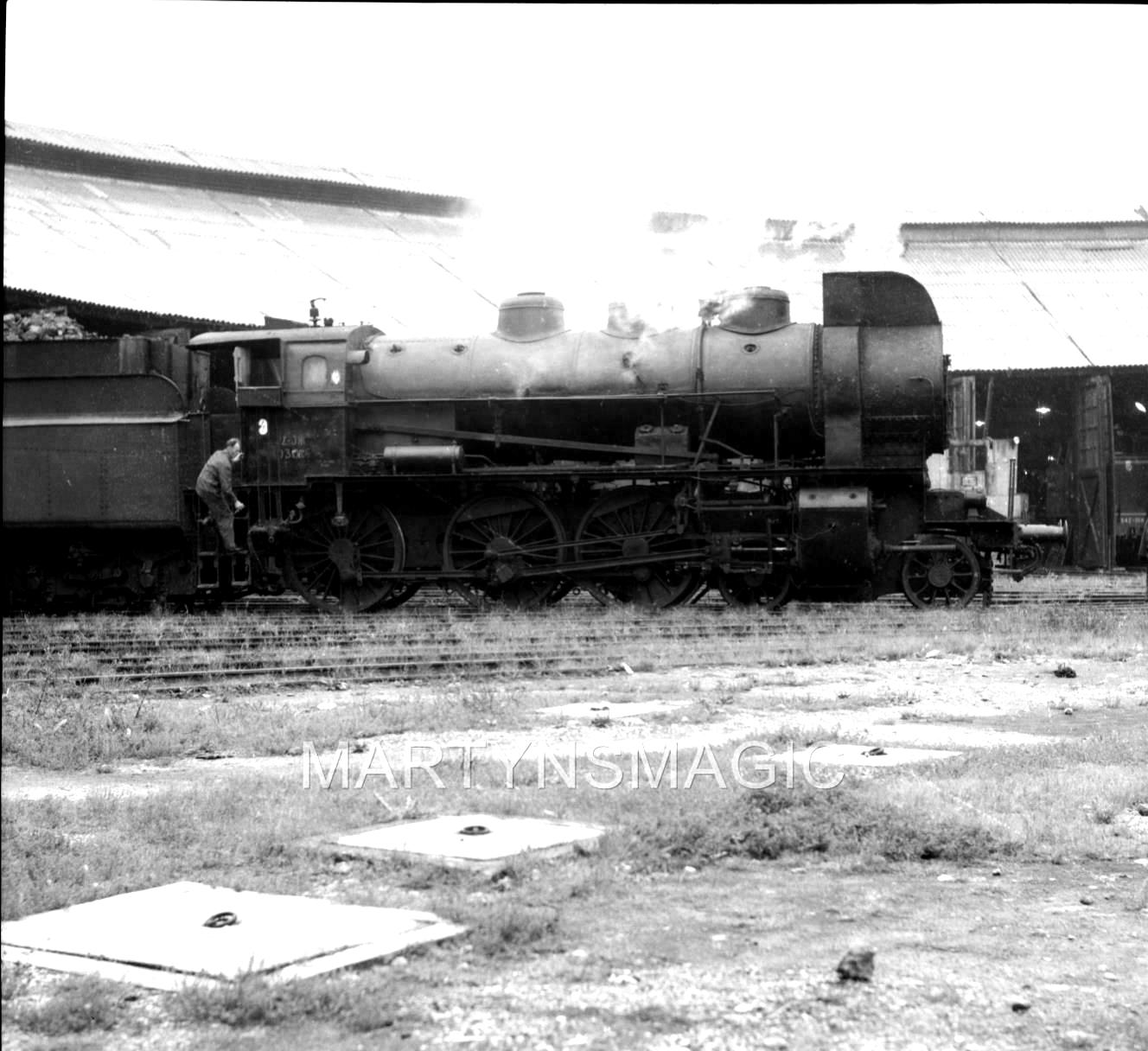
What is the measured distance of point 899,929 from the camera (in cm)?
424

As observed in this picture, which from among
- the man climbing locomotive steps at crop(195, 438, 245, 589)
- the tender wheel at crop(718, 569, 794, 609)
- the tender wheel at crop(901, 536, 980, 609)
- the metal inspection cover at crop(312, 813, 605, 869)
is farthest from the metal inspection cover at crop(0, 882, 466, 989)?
the tender wheel at crop(901, 536, 980, 609)

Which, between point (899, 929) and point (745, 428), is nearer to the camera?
point (899, 929)

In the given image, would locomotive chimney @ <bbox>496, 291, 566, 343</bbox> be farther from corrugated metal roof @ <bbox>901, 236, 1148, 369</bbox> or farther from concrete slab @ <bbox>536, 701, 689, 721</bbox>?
corrugated metal roof @ <bbox>901, 236, 1148, 369</bbox>

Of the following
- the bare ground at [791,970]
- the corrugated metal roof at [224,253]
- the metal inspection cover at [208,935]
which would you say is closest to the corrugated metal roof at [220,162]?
the corrugated metal roof at [224,253]

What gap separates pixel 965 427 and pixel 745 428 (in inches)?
335

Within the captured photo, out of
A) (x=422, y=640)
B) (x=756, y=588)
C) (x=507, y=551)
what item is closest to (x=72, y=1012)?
(x=422, y=640)

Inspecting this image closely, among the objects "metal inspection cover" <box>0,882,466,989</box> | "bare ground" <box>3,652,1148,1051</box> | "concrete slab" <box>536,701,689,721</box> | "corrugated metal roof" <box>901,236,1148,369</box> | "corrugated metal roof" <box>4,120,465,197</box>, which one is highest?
"corrugated metal roof" <box>4,120,465,197</box>

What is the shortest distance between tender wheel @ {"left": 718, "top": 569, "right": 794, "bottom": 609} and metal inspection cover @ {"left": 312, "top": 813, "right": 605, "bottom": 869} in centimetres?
1115

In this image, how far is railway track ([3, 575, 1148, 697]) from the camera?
10406 millimetres

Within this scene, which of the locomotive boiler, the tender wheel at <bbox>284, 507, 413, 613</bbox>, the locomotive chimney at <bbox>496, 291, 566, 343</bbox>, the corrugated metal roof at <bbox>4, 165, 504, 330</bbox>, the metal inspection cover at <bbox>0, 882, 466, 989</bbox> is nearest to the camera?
the metal inspection cover at <bbox>0, 882, 466, 989</bbox>

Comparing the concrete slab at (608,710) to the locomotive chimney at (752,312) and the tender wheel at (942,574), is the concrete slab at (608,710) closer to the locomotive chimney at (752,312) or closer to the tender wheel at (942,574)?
the tender wheel at (942,574)

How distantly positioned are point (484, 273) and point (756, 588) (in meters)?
16.0

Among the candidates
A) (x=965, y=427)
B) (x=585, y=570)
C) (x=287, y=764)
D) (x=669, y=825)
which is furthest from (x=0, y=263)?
(x=965, y=427)

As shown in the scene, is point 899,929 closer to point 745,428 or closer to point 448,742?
point 448,742
